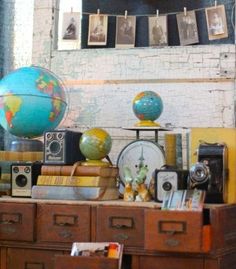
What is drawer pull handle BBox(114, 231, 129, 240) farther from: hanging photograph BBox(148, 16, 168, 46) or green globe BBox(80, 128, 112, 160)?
hanging photograph BBox(148, 16, 168, 46)

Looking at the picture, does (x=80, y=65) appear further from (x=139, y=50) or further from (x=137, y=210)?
(x=137, y=210)

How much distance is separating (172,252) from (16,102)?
1230mm

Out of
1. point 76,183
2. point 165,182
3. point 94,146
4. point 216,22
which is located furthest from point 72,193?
point 216,22

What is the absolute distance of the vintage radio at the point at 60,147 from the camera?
116 inches

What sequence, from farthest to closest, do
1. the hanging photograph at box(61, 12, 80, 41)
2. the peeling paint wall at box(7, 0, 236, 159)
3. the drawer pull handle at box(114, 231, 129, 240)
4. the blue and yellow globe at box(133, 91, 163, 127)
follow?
the hanging photograph at box(61, 12, 80, 41)
the peeling paint wall at box(7, 0, 236, 159)
the blue and yellow globe at box(133, 91, 163, 127)
the drawer pull handle at box(114, 231, 129, 240)

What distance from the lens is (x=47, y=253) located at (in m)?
2.79

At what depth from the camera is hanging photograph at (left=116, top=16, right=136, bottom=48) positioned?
12.4ft

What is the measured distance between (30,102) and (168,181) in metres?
0.92

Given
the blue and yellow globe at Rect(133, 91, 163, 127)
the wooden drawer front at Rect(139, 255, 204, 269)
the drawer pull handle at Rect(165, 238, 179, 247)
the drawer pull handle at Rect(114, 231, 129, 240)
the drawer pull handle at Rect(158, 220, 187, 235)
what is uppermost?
the blue and yellow globe at Rect(133, 91, 163, 127)

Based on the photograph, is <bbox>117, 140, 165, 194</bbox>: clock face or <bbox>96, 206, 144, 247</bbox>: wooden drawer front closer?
<bbox>96, 206, 144, 247</bbox>: wooden drawer front

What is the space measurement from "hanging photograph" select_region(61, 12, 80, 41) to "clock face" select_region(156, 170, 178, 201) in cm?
147

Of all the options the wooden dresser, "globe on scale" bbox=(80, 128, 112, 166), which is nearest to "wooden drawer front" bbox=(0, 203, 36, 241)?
the wooden dresser

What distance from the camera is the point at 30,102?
3.15m

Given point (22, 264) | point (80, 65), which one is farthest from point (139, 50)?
point (22, 264)
